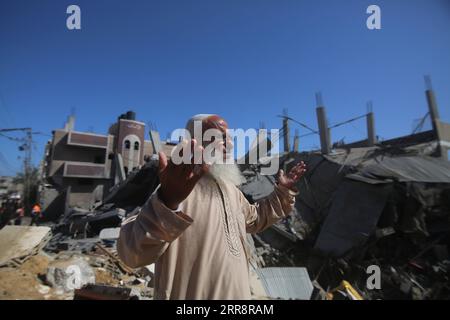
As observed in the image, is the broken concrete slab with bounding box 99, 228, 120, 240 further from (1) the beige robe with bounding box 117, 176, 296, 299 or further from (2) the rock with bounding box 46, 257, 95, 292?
(1) the beige robe with bounding box 117, 176, 296, 299

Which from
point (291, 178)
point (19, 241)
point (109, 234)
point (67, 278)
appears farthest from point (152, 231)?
point (109, 234)

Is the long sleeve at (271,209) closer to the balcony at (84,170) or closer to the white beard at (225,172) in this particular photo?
the white beard at (225,172)

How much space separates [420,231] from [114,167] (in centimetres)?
2623

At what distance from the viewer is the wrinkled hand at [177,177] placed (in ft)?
3.50

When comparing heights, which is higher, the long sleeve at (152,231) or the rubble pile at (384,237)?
the long sleeve at (152,231)

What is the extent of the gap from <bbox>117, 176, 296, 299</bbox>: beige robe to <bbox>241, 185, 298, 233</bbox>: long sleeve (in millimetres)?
264

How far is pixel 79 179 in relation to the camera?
84.7 ft

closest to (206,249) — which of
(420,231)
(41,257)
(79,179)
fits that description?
(41,257)

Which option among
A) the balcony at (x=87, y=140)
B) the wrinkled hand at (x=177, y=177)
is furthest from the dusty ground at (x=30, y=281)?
the balcony at (x=87, y=140)

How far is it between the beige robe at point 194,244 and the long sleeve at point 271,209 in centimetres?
26

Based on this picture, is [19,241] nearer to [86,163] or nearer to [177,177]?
[177,177]

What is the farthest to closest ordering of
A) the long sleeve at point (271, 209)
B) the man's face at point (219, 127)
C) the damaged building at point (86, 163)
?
the damaged building at point (86, 163), the long sleeve at point (271, 209), the man's face at point (219, 127)

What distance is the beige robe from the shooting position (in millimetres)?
1125

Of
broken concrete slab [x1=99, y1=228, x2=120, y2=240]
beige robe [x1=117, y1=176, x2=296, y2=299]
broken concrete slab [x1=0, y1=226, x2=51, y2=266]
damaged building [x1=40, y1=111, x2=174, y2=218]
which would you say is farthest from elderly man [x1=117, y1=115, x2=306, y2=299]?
damaged building [x1=40, y1=111, x2=174, y2=218]
